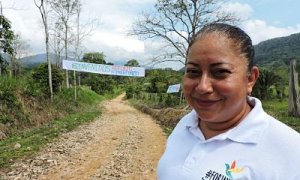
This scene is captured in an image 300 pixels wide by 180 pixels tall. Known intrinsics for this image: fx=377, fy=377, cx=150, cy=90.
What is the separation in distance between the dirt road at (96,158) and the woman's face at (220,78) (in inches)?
208

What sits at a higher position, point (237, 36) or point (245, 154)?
point (237, 36)

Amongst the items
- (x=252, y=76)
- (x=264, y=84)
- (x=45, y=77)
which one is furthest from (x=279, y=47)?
(x=252, y=76)

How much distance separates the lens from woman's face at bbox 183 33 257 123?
5.11 ft

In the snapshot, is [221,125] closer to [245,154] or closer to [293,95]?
[245,154]

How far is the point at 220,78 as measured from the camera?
1.56m

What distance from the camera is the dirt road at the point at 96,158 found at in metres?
6.81

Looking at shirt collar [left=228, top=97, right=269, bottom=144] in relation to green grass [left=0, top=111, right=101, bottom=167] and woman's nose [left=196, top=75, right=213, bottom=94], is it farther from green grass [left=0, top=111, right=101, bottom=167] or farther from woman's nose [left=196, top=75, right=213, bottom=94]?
green grass [left=0, top=111, right=101, bottom=167]

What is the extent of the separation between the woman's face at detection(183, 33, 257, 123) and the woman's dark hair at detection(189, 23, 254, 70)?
0.08 feet

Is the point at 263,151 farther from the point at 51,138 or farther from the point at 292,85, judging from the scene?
the point at 292,85

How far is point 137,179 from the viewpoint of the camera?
659cm

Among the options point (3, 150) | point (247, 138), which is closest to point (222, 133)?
point (247, 138)

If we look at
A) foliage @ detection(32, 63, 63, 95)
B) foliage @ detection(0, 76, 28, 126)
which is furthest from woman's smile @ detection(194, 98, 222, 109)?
foliage @ detection(32, 63, 63, 95)

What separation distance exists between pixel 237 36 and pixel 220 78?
20 centimetres

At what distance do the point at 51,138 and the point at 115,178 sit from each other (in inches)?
173
